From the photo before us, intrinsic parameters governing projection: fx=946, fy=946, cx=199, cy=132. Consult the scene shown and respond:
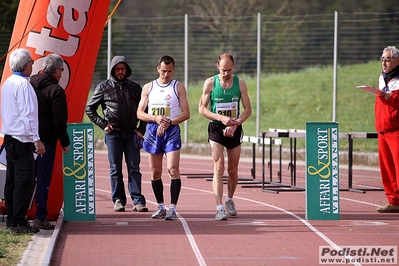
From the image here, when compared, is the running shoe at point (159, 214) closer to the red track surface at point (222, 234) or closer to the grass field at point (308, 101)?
the red track surface at point (222, 234)

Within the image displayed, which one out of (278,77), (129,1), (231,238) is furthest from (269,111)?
(129,1)

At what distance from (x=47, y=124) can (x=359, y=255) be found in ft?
13.1

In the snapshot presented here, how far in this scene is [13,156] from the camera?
10.6 meters

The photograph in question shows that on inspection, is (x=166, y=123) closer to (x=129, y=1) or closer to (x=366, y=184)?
(x=366, y=184)

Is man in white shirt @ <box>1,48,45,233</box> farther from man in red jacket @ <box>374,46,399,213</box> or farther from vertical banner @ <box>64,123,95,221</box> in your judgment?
man in red jacket @ <box>374,46,399,213</box>

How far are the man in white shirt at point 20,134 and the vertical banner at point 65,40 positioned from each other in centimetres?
103

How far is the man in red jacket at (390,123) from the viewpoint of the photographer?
1272 cm

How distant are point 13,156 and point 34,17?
205 cm

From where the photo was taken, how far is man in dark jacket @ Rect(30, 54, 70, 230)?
1091cm

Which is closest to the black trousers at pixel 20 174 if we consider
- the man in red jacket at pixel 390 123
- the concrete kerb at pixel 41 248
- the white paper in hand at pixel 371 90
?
the concrete kerb at pixel 41 248

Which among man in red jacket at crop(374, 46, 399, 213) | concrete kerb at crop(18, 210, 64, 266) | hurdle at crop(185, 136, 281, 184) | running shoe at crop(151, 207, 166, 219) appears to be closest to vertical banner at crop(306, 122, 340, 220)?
man in red jacket at crop(374, 46, 399, 213)

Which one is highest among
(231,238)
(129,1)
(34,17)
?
(129,1)

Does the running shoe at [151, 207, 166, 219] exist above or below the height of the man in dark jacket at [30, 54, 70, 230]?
below

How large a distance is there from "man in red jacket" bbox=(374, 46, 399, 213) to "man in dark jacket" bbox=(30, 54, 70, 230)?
4.43m
